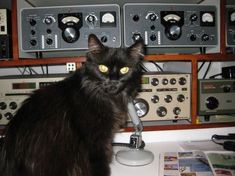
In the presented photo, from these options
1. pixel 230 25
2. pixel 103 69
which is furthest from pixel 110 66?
pixel 230 25

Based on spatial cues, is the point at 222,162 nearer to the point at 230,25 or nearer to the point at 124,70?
the point at 124,70

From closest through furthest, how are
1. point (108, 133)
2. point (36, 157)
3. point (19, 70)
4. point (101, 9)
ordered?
point (36, 157), point (108, 133), point (101, 9), point (19, 70)

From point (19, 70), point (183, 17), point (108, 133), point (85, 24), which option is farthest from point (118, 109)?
point (19, 70)

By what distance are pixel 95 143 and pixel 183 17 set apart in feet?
2.78

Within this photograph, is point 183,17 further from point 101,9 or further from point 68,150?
point 68,150

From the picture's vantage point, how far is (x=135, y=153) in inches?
39.8

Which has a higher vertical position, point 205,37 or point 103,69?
point 205,37

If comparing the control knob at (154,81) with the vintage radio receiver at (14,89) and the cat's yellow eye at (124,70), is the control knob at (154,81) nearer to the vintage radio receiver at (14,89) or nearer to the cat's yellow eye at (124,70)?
the cat's yellow eye at (124,70)

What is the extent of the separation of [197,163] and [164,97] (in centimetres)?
40

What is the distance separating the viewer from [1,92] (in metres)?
1.17

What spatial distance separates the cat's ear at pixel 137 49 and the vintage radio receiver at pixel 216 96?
46 cm

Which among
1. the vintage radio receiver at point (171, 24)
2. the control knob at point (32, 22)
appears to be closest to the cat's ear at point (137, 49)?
the vintage radio receiver at point (171, 24)

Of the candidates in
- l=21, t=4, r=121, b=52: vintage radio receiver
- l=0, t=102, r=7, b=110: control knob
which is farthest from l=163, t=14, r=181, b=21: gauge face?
l=0, t=102, r=7, b=110: control knob

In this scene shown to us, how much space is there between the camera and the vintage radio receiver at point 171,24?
1168 mm
